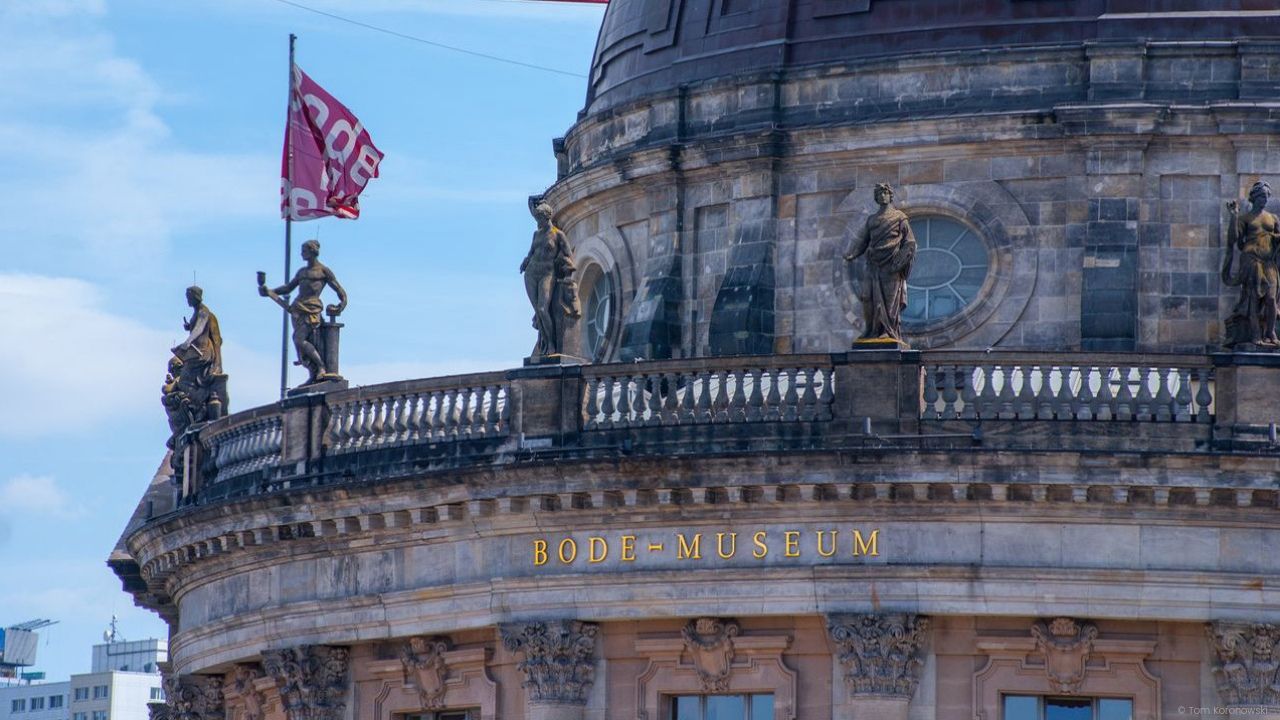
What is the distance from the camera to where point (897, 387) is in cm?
4019

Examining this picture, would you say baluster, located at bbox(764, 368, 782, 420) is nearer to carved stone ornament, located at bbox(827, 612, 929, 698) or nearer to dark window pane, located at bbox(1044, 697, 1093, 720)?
carved stone ornament, located at bbox(827, 612, 929, 698)

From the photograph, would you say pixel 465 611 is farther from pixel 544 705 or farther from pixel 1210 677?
pixel 1210 677

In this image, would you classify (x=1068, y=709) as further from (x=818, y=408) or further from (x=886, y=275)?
(x=886, y=275)

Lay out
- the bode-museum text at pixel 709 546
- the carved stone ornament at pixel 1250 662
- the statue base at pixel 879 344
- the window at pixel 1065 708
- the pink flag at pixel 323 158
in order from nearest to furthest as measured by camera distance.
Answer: the carved stone ornament at pixel 1250 662 → the bode-museum text at pixel 709 546 → the window at pixel 1065 708 → the statue base at pixel 879 344 → the pink flag at pixel 323 158

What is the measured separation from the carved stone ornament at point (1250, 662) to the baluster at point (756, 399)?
20.0 feet

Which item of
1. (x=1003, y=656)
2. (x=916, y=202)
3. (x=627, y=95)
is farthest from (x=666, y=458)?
(x=627, y=95)

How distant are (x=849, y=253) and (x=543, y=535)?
5.32 m

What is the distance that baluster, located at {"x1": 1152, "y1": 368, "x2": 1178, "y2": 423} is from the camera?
39688mm

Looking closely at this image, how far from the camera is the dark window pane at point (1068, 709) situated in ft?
132

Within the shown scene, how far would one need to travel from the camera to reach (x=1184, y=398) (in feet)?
131

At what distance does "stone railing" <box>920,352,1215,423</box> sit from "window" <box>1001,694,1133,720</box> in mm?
3460

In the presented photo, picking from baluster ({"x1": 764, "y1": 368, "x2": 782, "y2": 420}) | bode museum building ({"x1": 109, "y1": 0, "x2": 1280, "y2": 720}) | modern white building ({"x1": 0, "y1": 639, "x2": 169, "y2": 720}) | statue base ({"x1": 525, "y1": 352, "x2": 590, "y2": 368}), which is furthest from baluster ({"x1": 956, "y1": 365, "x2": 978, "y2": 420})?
modern white building ({"x1": 0, "y1": 639, "x2": 169, "y2": 720})
